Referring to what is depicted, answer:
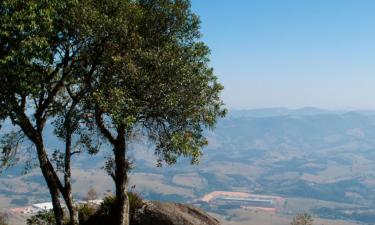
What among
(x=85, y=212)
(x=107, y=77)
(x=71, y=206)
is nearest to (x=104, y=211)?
(x=85, y=212)

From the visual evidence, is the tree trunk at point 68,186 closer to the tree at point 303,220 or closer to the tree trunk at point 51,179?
the tree trunk at point 51,179

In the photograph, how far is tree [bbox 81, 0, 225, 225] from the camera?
89.5 feet

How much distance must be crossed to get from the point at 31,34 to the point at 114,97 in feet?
17.9

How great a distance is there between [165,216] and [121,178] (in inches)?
168

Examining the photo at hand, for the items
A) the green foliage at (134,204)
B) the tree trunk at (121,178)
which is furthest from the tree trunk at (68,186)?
the green foliage at (134,204)

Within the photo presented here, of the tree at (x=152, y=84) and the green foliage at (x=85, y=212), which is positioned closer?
the tree at (x=152, y=84)

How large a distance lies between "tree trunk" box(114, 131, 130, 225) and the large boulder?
1894mm

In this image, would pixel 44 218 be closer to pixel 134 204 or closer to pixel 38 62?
pixel 134 204

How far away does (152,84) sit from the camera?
27.9 m

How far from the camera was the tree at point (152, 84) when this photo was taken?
2727cm

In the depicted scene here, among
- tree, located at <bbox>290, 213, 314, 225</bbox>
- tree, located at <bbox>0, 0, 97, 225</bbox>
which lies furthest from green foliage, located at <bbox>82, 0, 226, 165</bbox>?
tree, located at <bbox>290, 213, 314, 225</bbox>

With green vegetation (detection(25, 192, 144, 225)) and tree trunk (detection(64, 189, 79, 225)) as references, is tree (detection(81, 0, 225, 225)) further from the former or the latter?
tree trunk (detection(64, 189, 79, 225))

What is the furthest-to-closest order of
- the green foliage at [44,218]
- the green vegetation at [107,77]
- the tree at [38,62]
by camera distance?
the green foliage at [44,218] → the green vegetation at [107,77] → the tree at [38,62]

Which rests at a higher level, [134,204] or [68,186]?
[68,186]
